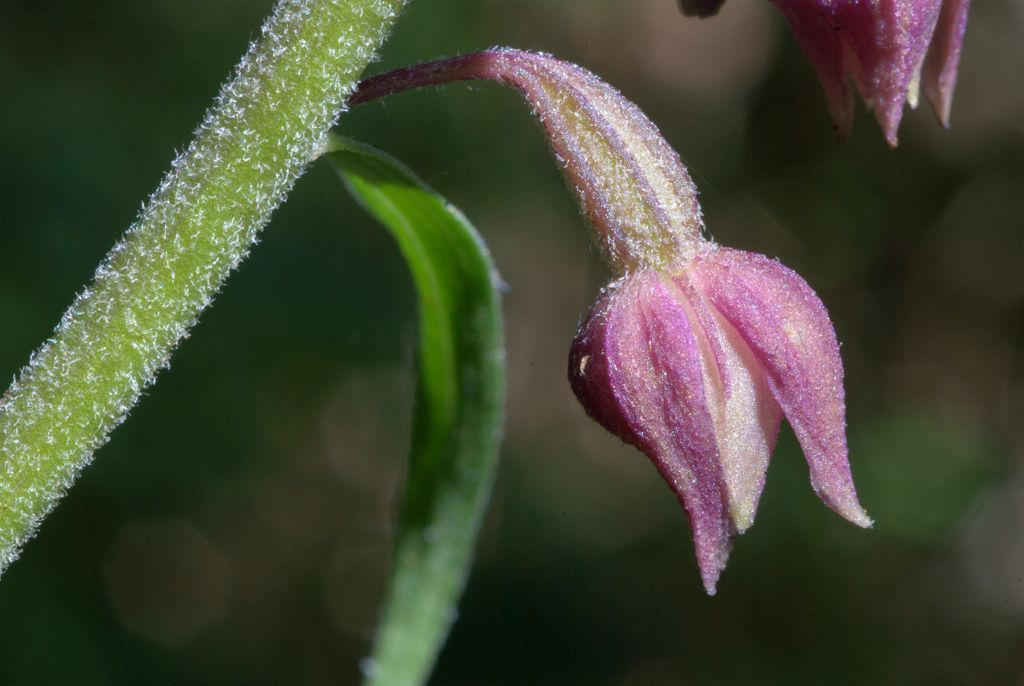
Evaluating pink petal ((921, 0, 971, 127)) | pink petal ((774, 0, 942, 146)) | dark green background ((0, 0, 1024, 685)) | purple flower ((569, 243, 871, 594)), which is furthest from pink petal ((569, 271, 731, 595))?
dark green background ((0, 0, 1024, 685))

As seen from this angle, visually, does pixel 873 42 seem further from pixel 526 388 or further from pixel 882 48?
pixel 526 388

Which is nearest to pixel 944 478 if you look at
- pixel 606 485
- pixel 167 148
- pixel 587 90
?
pixel 606 485

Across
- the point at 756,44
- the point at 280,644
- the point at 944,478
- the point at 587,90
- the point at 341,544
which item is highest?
the point at 756,44

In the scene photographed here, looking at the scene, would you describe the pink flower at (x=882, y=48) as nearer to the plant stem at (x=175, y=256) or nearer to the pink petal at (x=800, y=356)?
the pink petal at (x=800, y=356)

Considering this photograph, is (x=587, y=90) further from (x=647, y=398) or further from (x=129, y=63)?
(x=129, y=63)

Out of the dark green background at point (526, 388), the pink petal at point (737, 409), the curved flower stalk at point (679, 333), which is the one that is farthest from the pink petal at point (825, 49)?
the dark green background at point (526, 388)

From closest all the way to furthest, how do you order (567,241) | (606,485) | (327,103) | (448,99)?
(327,103)
(448,99)
(606,485)
(567,241)
